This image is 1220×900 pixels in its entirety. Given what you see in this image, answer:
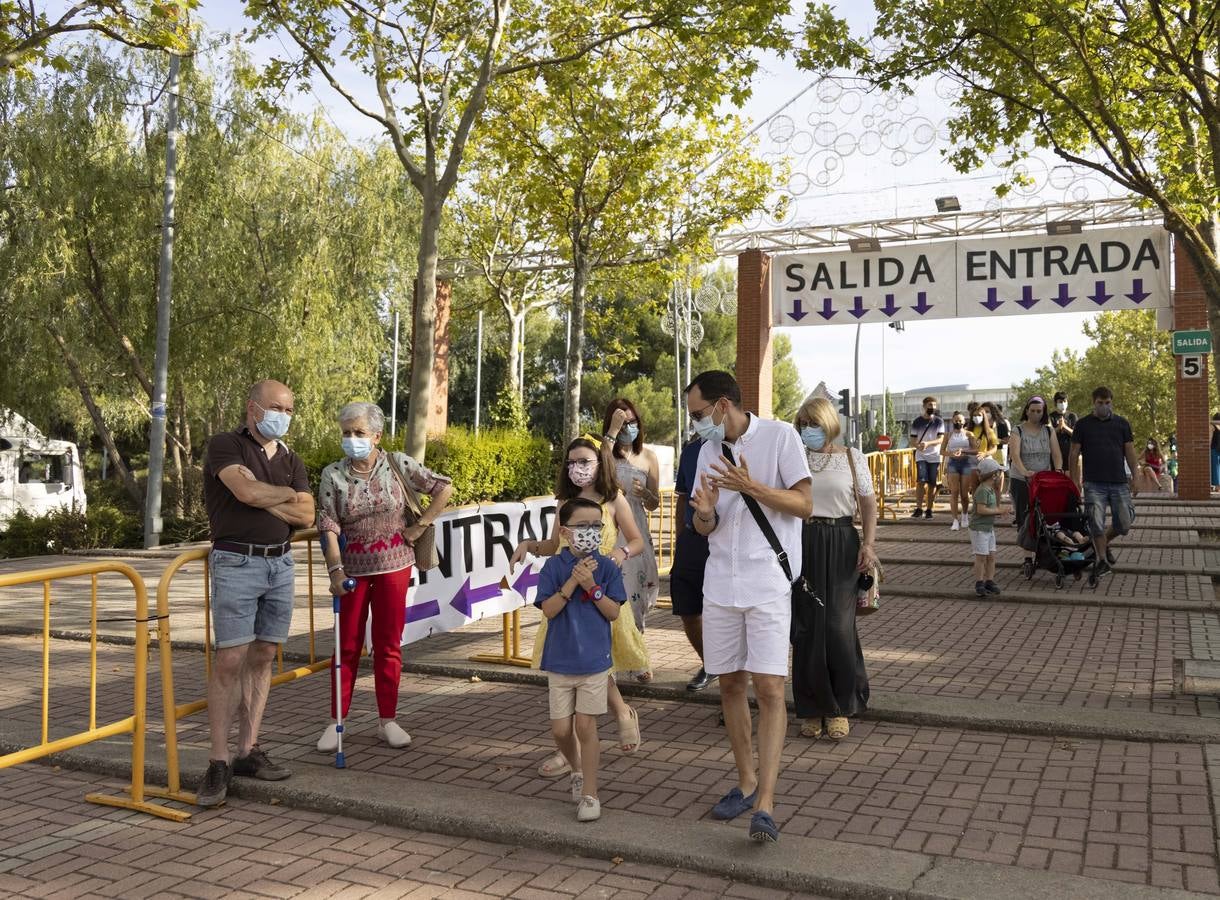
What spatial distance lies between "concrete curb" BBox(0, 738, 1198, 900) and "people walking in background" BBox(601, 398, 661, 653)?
2.03 m

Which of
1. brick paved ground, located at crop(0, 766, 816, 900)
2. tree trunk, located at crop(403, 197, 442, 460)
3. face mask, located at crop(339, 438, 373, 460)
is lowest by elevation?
brick paved ground, located at crop(0, 766, 816, 900)

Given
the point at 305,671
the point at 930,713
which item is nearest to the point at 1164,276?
the point at 930,713

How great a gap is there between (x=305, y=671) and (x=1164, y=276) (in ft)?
55.4

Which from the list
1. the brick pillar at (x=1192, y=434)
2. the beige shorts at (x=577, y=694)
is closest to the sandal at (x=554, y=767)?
the beige shorts at (x=577, y=694)

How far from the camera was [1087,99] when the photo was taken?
12.4 m

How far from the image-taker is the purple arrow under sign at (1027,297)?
63.5 ft

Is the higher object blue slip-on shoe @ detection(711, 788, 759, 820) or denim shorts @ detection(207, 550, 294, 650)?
denim shorts @ detection(207, 550, 294, 650)

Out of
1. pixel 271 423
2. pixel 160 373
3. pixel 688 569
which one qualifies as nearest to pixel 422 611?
pixel 688 569

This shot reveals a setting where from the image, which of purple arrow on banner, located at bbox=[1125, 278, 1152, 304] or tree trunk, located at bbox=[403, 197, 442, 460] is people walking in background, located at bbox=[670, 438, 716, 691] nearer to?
tree trunk, located at bbox=[403, 197, 442, 460]

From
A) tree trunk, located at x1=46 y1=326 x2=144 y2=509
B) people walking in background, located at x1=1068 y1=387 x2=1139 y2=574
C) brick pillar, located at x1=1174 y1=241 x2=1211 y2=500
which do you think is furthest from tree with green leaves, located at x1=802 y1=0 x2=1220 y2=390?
tree trunk, located at x1=46 y1=326 x2=144 y2=509

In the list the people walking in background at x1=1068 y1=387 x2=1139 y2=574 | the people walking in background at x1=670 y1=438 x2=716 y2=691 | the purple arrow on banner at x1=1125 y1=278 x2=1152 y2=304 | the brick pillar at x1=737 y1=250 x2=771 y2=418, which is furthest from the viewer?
the brick pillar at x1=737 y1=250 x2=771 y2=418

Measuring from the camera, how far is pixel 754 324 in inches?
921

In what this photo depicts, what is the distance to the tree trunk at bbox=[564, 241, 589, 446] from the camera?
19516 millimetres

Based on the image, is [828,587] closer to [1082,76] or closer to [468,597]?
[468,597]
